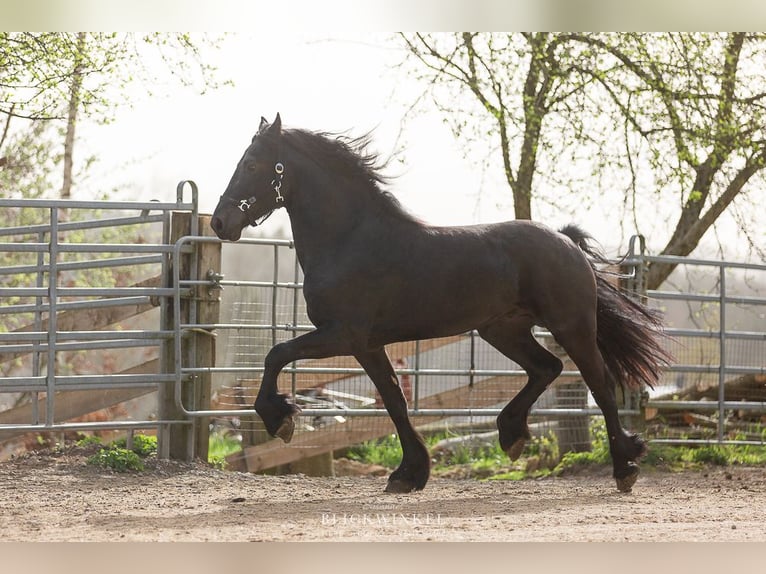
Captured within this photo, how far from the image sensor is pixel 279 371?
446cm

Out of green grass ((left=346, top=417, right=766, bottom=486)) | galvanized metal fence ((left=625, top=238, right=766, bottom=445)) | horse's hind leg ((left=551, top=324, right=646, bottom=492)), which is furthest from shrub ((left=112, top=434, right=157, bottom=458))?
galvanized metal fence ((left=625, top=238, right=766, bottom=445))

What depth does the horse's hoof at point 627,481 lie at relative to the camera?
5223 millimetres

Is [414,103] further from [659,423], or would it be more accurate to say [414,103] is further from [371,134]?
[659,423]

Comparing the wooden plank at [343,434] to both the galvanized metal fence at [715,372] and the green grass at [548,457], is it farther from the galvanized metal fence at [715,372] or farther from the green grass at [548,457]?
the galvanized metal fence at [715,372]

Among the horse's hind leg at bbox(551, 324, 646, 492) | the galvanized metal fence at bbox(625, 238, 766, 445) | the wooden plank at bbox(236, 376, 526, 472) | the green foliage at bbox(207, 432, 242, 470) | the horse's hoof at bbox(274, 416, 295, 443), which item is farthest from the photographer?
the green foliage at bbox(207, 432, 242, 470)

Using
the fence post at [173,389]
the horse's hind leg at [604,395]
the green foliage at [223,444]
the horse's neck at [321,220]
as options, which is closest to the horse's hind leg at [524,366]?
the horse's hind leg at [604,395]

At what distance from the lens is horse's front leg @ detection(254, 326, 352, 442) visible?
4.43m

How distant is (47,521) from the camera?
4188 mm

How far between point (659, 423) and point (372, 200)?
12.1ft

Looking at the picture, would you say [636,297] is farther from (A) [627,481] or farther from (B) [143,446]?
(B) [143,446]

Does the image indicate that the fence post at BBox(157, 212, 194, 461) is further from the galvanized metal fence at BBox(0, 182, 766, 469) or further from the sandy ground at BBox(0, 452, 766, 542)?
the sandy ground at BBox(0, 452, 766, 542)

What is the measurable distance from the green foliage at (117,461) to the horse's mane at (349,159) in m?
2.13
